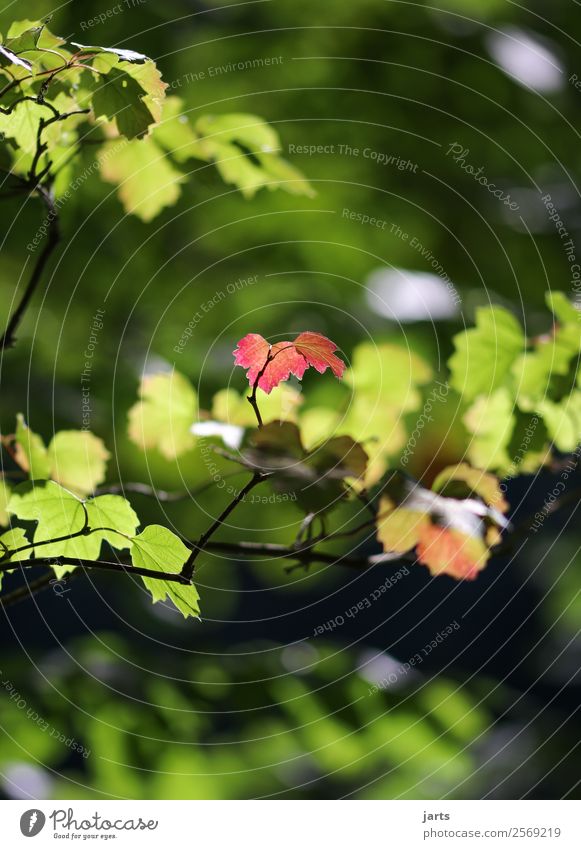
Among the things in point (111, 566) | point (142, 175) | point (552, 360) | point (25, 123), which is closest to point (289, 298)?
point (142, 175)

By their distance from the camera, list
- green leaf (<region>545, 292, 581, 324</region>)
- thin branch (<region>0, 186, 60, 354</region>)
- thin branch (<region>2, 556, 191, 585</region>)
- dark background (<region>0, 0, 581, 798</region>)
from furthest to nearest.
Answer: dark background (<region>0, 0, 581, 798</region>) → green leaf (<region>545, 292, 581, 324</region>) → thin branch (<region>0, 186, 60, 354</region>) → thin branch (<region>2, 556, 191, 585</region>)

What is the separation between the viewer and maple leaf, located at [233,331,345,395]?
1.17 feet

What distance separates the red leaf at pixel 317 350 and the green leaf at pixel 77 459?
21cm

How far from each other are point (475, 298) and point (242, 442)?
117cm

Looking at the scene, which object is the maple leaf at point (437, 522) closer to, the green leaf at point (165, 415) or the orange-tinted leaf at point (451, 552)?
the orange-tinted leaf at point (451, 552)

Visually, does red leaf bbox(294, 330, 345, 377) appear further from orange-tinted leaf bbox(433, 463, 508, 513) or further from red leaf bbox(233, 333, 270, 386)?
orange-tinted leaf bbox(433, 463, 508, 513)

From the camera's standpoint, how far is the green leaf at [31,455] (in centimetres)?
47

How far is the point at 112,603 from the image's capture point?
75.7 inches

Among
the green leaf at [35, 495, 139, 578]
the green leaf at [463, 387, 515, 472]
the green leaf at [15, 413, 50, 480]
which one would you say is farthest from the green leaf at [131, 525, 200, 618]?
the green leaf at [463, 387, 515, 472]

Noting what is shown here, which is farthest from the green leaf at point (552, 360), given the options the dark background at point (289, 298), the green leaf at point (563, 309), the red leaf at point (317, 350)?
the dark background at point (289, 298)

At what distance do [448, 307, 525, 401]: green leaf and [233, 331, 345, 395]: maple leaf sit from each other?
0.73ft

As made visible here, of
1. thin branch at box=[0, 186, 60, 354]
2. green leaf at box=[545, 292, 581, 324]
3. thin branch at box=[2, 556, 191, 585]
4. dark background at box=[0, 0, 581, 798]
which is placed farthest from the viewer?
dark background at box=[0, 0, 581, 798]
